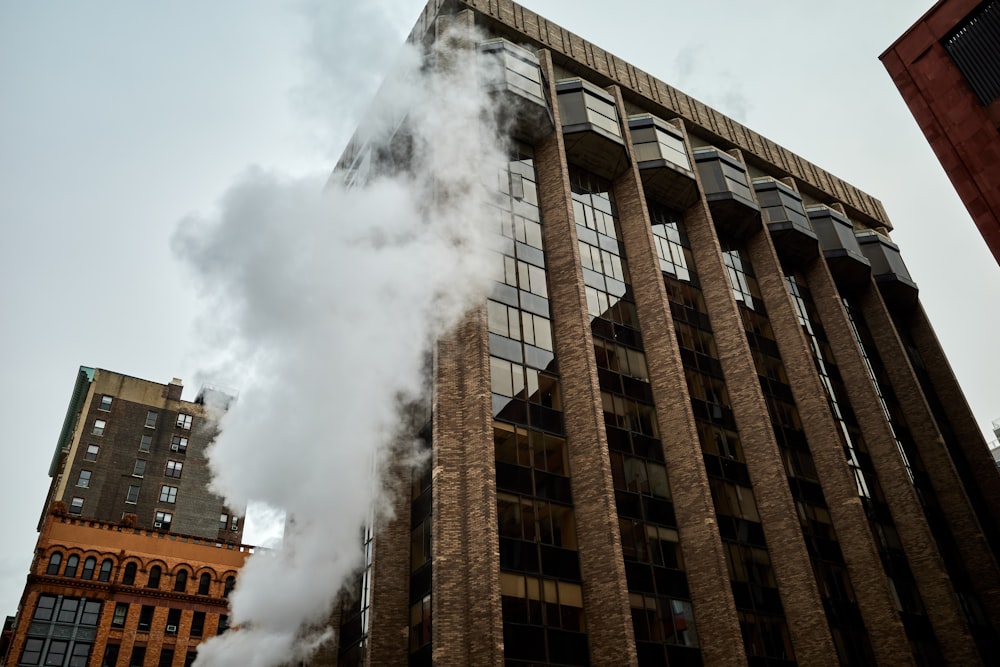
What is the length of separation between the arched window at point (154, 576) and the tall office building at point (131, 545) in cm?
6

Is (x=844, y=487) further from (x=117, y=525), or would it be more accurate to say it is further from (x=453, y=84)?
(x=117, y=525)

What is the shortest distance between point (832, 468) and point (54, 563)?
126ft

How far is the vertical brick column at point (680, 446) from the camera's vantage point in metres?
21.8

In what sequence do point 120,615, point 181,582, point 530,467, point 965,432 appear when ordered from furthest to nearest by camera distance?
point 181,582
point 120,615
point 965,432
point 530,467

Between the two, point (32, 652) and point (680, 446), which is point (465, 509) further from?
point (32, 652)

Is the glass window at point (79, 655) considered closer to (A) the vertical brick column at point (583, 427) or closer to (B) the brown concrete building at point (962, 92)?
(A) the vertical brick column at point (583, 427)

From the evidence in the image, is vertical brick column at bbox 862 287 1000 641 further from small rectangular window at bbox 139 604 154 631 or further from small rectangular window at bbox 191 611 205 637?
small rectangular window at bbox 139 604 154 631

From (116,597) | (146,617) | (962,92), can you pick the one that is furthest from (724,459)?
(116,597)

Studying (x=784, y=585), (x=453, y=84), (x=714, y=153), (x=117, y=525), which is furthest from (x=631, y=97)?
(x=117, y=525)

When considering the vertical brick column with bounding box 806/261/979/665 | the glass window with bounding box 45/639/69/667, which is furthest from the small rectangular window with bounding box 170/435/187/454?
the vertical brick column with bounding box 806/261/979/665

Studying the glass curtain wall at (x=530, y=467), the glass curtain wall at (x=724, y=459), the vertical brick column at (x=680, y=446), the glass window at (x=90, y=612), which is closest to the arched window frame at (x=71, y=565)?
the glass window at (x=90, y=612)

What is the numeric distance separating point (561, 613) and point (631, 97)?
24737mm

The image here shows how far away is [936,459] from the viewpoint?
115 feet

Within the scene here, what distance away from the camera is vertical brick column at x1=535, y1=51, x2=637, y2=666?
20031 millimetres
